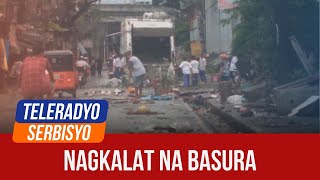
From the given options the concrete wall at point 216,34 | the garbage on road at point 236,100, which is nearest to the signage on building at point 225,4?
the concrete wall at point 216,34

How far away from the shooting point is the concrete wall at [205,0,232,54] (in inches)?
211

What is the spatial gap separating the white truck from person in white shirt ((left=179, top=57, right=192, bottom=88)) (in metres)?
0.15

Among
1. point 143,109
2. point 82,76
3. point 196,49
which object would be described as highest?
point 196,49

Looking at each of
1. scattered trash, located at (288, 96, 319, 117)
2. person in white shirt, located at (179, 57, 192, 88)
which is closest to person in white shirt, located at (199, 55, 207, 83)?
person in white shirt, located at (179, 57, 192, 88)

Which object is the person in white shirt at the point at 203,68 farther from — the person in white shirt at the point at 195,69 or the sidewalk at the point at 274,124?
the sidewalk at the point at 274,124

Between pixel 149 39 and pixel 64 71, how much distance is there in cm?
112

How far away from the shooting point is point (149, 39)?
5.75 m

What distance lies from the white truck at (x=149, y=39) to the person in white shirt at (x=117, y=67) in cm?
10

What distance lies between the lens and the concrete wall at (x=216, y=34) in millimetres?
5367

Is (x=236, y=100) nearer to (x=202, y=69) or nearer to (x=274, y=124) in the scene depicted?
(x=202, y=69)

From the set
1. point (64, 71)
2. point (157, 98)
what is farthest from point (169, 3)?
point (64, 71)

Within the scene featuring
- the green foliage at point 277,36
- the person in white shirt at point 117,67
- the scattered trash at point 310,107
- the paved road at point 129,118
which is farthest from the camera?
the green foliage at point 277,36

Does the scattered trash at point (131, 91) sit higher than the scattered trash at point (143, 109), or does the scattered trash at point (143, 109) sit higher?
the scattered trash at point (131, 91)

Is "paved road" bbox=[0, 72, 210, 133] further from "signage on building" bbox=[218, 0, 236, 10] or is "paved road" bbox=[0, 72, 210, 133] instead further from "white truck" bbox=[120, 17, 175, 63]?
"signage on building" bbox=[218, 0, 236, 10]
